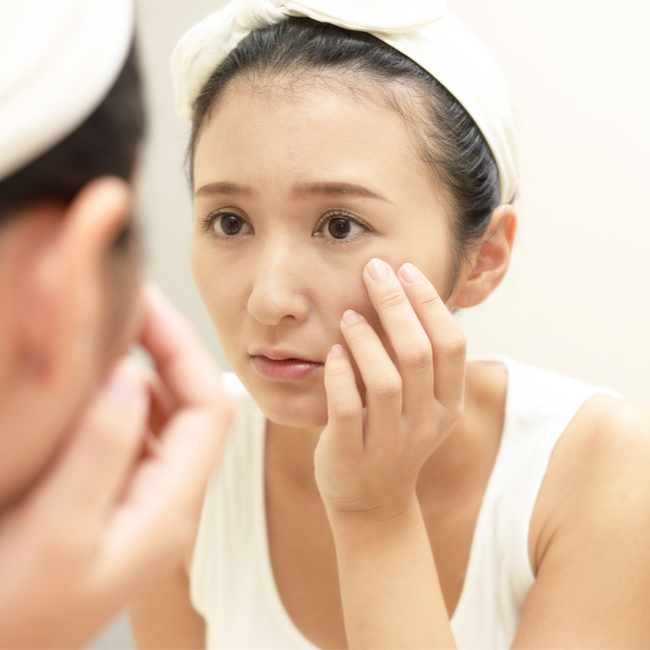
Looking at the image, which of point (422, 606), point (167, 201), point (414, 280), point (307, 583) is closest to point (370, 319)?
point (414, 280)

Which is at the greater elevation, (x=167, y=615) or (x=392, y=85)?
(x=392, y=85)

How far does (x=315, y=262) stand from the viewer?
77 cm

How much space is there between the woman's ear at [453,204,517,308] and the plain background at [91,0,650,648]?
68cm

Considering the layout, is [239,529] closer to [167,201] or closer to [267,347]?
[267,347]

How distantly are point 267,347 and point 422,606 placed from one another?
1.08ft

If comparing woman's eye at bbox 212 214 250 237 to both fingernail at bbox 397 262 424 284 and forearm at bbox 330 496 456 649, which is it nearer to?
fingernail at bbox 397 262 424 284

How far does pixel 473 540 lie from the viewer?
97 centimetres

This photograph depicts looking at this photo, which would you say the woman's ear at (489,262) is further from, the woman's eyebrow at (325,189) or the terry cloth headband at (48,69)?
the terry cloth headband at (48,69)

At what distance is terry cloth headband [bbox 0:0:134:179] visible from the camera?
26 centimetres

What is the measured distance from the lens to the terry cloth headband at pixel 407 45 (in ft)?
2.65

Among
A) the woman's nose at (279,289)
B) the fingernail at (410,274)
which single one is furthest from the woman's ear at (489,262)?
the woman's nose at (279,289)

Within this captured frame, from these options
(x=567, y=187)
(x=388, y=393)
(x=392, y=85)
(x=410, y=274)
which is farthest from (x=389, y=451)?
(x=567, y=187)

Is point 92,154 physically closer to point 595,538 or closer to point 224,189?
point 224,189

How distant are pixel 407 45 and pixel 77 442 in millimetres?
676
